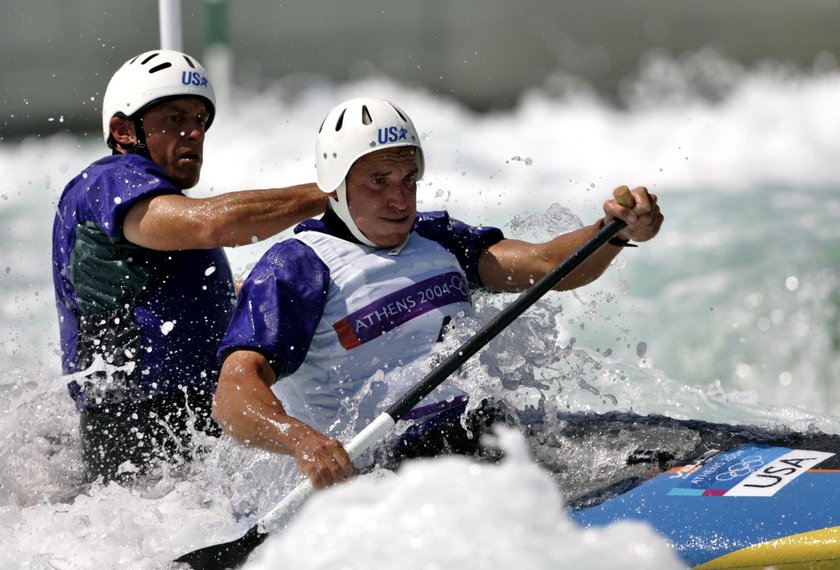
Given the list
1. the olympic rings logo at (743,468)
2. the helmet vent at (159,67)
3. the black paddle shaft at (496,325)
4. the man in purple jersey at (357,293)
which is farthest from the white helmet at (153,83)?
the olympic rings logo at (743,468)

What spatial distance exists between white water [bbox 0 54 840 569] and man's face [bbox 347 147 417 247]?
388 mm

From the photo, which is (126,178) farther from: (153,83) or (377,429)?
(377,429)

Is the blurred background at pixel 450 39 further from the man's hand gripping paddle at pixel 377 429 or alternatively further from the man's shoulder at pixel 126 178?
the man's hand gripping paddle at pixel 377 429

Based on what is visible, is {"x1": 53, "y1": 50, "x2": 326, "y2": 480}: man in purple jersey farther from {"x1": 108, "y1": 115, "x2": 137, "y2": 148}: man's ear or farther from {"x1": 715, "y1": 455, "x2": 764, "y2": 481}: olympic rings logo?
{"x1": 715, "y1": 455, "x2": 764, "y2": 481}: olympic rings logo

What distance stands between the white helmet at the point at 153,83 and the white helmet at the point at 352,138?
677 mm

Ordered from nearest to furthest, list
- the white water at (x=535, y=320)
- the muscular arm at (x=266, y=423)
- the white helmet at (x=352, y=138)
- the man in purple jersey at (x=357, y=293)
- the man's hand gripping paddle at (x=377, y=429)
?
the white water at (x=535, y=320)
the muscular arm at (x=266, y=423)
the man's hand gripping paddle at (x=377, y=429)
the man in purple jersey at (x=357, y=293)
the white helmet at (x=352, y=138)

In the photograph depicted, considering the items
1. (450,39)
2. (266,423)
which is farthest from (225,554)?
(450,39)

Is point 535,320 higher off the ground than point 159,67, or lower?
lower

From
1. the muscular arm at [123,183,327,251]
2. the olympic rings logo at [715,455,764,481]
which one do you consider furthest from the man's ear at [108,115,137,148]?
the olympic rings logo at [715,455,764,481]

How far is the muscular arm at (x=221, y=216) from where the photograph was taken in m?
3.57

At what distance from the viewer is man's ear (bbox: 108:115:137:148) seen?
4047 mm

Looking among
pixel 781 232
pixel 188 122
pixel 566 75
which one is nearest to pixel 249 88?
pixel 566 75

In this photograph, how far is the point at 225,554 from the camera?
3.10 meters

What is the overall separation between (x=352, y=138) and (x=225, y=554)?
117cm
